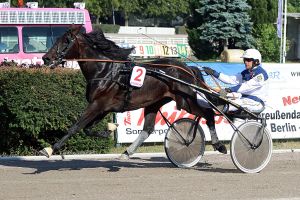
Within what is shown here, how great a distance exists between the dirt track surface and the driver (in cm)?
102

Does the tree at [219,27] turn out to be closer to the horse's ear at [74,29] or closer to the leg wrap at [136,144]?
the leg wrap at [136,144]

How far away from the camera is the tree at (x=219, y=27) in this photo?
3819cm

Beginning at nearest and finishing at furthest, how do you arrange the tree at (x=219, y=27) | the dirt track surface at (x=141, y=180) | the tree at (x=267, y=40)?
1. the dirt track surface at (x=141, y=180)
2. the tree at (x=219, y=27)
3. the tree at (x=267, y=40)

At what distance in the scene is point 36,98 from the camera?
11.5 metres

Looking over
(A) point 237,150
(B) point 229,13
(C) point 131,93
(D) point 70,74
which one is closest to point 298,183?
(A) point 237,150

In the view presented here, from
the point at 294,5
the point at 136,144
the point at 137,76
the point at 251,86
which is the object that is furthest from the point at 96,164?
the point at 294,5

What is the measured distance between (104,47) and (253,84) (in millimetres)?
2238

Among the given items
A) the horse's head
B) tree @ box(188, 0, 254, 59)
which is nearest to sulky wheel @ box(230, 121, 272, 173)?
the horse's head

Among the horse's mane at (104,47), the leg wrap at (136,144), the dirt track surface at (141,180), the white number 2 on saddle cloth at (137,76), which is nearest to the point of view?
the dirt track surface at (141,180)

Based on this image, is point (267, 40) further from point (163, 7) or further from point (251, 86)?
point (251, 86)

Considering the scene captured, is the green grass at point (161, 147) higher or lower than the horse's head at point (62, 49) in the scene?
lower

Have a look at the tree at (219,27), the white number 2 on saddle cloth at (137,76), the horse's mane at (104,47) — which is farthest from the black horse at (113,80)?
the tree at (219,27)

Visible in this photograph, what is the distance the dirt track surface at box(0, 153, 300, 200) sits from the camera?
27.3 feet

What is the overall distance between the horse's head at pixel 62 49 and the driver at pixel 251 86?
2019 millimetres
